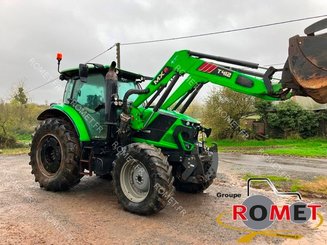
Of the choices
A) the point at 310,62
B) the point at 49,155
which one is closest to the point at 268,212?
the point at 310,62

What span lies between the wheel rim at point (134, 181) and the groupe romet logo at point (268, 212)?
154 centimetres

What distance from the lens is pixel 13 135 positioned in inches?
1112

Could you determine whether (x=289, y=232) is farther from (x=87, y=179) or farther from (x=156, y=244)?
(x=87, y=179)

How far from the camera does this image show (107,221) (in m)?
5.18

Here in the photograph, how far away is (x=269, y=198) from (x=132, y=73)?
3.84 metres

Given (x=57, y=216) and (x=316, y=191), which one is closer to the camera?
(x=57, y=216)

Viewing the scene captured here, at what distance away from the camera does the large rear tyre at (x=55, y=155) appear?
6.67 m

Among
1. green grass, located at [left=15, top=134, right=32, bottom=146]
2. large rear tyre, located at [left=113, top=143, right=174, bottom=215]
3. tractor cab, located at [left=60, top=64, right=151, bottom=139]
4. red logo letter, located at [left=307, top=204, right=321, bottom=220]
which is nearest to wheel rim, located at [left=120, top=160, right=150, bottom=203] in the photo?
large rear tyre, located at [left=113, top=143, right=174, bottom=215]

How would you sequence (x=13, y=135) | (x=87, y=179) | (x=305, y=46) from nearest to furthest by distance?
(x=305, y=46) < (x=87, y=179) < (x=13, y=135)

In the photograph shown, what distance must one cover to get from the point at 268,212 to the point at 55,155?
426 centimetres

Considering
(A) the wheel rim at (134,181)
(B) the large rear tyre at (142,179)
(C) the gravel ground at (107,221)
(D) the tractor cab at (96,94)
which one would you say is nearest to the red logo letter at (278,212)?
(C) the gravel ground at (107,221)

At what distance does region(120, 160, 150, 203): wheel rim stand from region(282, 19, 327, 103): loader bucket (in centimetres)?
281

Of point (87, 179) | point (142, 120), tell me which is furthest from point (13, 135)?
point (142, 120)

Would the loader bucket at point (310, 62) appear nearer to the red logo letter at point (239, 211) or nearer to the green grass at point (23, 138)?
the red logo letter at point (239, 211)
